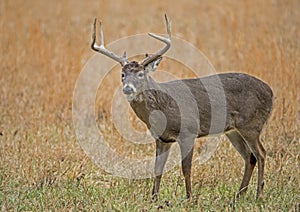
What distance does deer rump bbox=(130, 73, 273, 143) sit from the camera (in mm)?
6574

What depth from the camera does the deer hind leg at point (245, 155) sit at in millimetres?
6844

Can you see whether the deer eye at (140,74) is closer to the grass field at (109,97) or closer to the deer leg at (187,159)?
the deer leg at (187,159)

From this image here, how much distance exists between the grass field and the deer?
307mm

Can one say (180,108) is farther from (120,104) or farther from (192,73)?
(192,73)

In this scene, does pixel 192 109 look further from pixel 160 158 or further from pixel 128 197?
pixel 128 197

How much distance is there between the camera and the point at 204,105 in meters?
6.89

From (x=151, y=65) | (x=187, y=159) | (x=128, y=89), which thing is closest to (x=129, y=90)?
(x=128, y=89)

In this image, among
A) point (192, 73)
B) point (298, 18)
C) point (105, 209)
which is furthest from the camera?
point (298, 18)

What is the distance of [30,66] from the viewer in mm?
11109

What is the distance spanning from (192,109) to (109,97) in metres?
3.39

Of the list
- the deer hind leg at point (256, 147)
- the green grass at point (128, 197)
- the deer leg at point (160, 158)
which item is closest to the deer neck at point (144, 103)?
the deer leg at point (160, 158)

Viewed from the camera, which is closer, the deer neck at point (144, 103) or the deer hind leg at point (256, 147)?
the deer neck at point (144, 103)

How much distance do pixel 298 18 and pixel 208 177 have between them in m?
7.49

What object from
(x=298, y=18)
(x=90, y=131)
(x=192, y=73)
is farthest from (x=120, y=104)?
(x=298, y=18)
